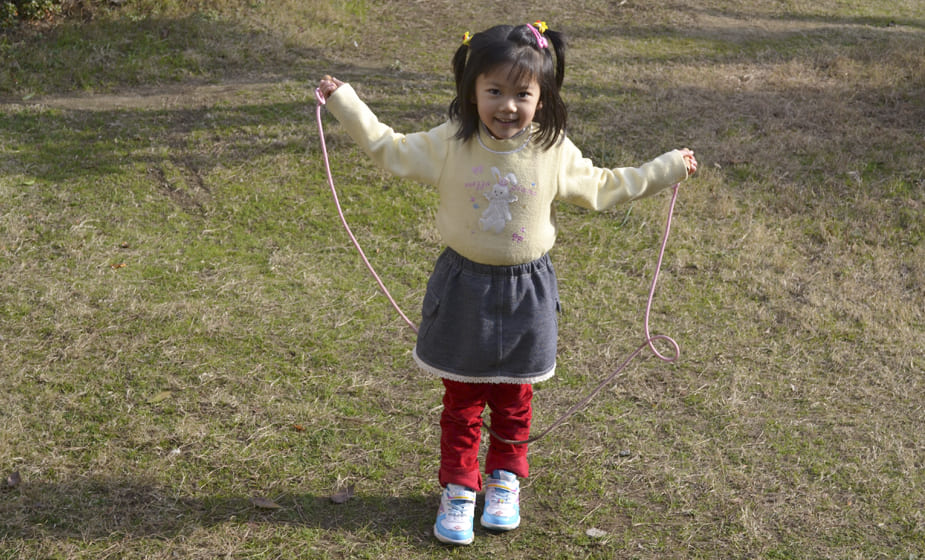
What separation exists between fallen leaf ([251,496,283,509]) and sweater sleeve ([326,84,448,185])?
1.24 metres

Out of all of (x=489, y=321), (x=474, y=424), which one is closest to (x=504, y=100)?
(x=489, y=321)

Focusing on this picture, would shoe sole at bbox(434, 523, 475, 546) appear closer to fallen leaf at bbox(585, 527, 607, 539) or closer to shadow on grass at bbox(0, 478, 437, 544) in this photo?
shadow on grass at bbox(0, 478, 437, 544)

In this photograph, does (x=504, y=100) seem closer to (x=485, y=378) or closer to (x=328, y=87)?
(x=328, y=87)

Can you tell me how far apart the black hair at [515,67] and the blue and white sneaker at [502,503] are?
1.15 metres

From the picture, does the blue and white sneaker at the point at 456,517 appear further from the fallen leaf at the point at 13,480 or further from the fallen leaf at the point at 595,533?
the fallen leaf at the point at 13,480

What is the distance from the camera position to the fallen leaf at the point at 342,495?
3.07m

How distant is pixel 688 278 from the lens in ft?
15.3

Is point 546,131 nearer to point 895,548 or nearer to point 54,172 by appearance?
point 895,548

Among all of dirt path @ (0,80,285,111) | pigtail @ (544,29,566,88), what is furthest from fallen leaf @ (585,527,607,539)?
dirt path @ (0,80,285,111)

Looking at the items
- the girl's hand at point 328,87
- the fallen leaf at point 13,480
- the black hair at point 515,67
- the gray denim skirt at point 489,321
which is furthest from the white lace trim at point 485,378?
the fallen leaf at point 13,480

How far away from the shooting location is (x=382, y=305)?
433 centimetres

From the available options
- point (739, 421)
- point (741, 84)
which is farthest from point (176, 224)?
point (741, 84)

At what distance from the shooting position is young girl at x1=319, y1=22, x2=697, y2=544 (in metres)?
2.54

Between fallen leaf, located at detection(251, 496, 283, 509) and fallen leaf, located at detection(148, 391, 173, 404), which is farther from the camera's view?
fallen leaf, located at detection(148, 391, 173, 404)
